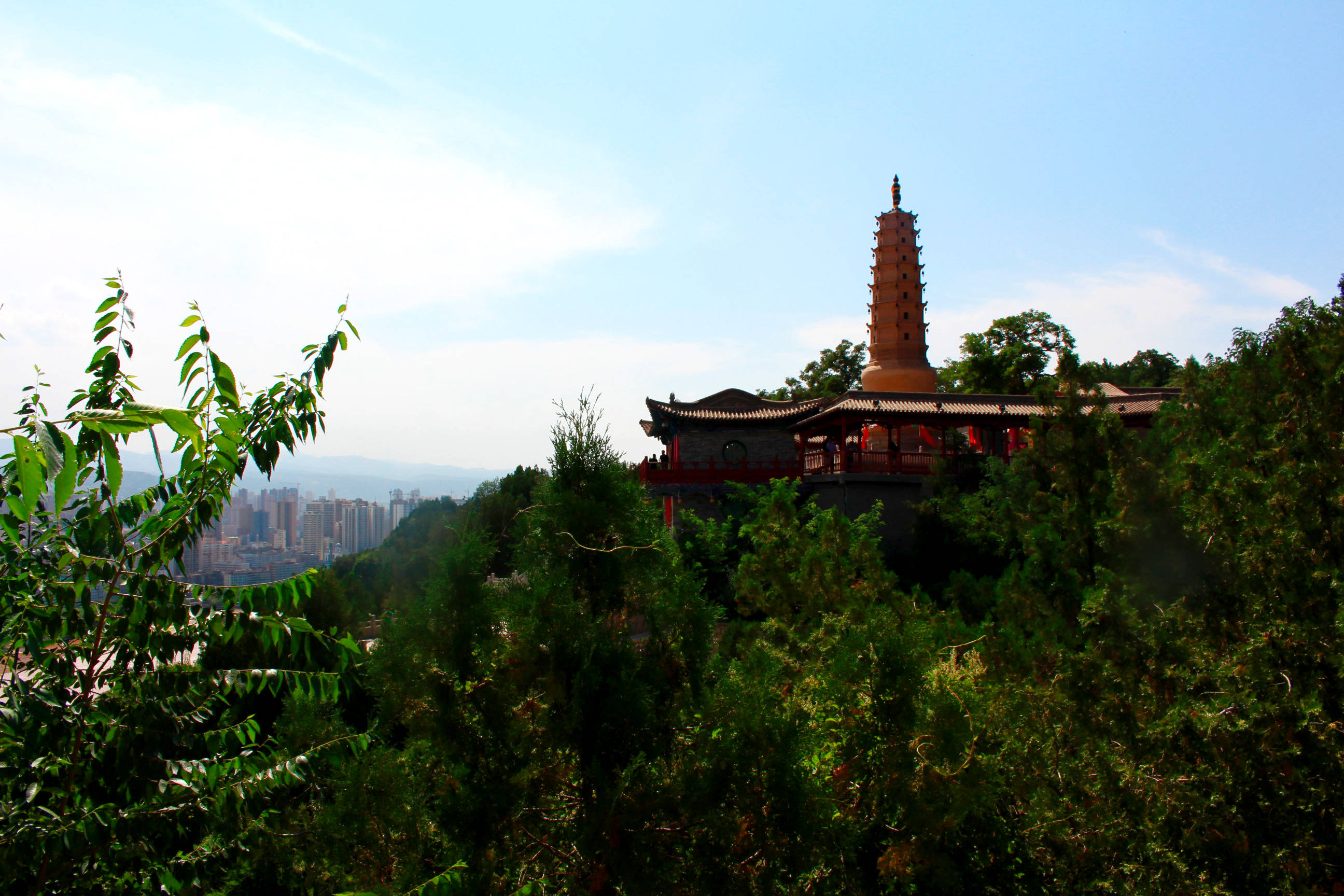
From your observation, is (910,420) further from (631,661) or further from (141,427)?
(141,427)

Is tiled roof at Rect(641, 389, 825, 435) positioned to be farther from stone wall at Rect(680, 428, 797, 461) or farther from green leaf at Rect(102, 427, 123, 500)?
green leaf at Rect(102, 427, 123, 500)

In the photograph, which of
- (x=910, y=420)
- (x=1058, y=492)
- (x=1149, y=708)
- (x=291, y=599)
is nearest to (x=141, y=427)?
(x=291, y=599)

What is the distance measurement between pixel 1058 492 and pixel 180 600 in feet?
27.9

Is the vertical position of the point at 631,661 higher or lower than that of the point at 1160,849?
higher

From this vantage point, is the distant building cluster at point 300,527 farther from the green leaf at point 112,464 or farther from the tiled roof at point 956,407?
the green leaf at point 112,464

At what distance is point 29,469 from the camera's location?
1446 mm

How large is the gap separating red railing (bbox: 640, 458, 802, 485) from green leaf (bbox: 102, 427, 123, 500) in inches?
670

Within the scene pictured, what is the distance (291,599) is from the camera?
110 inches

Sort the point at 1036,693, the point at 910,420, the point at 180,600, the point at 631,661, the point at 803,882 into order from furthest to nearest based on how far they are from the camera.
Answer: the point at 910,420 → the point at 1036,693 → the point at 803,882 → the point at 631,661 → the point at 180,600

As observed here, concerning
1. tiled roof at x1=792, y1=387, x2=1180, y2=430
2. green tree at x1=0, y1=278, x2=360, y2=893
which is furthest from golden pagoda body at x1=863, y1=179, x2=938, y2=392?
green tree at x1=0, y1=278, x2=360, y2=893

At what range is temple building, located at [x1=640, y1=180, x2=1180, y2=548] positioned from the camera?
62.8ft

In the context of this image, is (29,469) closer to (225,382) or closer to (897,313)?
(225,382)

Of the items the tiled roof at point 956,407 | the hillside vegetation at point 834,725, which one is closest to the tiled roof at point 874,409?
the tiled roof at point 956,407

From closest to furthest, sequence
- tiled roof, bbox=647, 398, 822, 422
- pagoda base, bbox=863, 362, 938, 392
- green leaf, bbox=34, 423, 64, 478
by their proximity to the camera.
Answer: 1. green leaf, bbox=34, 423, 64, 478
2. tiled roof, bbox=647, 398, 822, 422
3. pagoda base, bbox=863, 362, 938, 392
